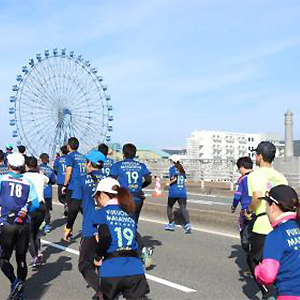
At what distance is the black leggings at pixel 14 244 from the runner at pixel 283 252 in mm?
3541

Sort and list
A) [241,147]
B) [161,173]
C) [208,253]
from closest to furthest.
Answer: [208,253]
[161,173]
[241,147]

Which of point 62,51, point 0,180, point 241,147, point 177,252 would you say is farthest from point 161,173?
point 241,147

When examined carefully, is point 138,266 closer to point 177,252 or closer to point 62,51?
point 177,252

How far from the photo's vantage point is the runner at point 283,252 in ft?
10.8

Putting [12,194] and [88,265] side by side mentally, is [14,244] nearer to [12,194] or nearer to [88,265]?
[12,194]

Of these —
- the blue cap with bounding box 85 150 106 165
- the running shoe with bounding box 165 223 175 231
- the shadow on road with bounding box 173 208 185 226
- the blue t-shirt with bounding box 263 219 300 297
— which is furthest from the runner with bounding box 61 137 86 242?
the blue t-shirt with bounding box 263 219 300 297

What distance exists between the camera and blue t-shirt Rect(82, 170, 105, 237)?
6.12 meters

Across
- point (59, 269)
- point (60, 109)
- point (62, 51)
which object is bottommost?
point (59, 269)

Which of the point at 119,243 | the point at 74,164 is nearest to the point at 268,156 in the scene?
the point at 119,243

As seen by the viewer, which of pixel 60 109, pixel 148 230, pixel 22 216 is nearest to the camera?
pixel 22 216

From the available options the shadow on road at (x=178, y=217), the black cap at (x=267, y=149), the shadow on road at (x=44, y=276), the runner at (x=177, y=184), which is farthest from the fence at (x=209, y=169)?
the black cap at (x=267, y=149)

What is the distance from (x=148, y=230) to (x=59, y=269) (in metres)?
4.42

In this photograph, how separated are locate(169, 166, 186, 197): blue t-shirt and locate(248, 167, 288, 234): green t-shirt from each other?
19.2ft

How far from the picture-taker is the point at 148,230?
12414 millimetres
